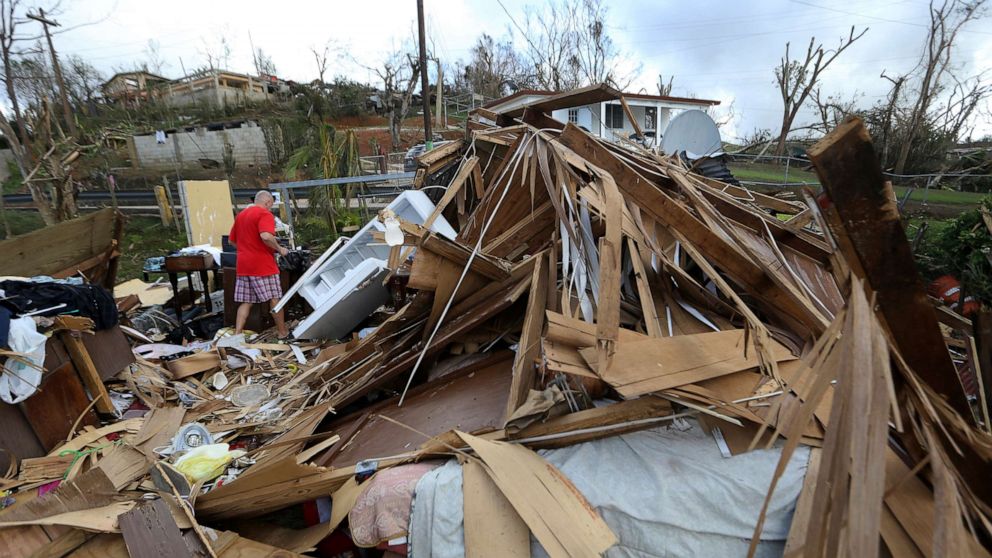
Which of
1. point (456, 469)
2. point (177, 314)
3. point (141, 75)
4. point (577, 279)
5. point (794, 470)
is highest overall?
point (141, 75)

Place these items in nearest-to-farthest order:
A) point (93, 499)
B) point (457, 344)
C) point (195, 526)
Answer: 1. point (195, 526)
2. point (93, 499)
3. point (457, 344)

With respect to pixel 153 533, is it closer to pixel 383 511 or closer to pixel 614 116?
pixel 383 511

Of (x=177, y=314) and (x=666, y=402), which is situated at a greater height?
(x=666, y=402)

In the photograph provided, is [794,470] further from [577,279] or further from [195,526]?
[195,526]

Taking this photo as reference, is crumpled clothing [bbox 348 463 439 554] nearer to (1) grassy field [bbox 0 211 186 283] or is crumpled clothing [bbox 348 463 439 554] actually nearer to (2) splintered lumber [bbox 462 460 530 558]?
(2) splintered lumber [bbox 462 460 530 558]

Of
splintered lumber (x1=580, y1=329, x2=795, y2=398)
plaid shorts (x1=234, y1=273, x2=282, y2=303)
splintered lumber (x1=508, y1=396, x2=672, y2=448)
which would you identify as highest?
splintered lumber (x1=580, y1=329, x2=795, y2=398)

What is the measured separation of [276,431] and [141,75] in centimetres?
3601

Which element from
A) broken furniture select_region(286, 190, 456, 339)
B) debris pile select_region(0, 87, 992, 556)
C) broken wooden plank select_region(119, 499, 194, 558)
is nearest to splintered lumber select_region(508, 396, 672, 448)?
debris pile select_region(0, 87, 992, 556)

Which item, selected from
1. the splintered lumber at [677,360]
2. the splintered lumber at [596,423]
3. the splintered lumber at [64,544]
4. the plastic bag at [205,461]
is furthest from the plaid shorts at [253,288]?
the splintered lumber at [677,360]

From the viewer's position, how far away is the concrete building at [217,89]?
95.3 feet

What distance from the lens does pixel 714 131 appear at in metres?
6.29

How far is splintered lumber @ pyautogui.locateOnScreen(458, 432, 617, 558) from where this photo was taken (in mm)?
1514

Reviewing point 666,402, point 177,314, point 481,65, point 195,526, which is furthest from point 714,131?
point 481,65

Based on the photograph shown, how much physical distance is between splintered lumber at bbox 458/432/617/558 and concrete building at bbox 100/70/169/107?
1372 inches
